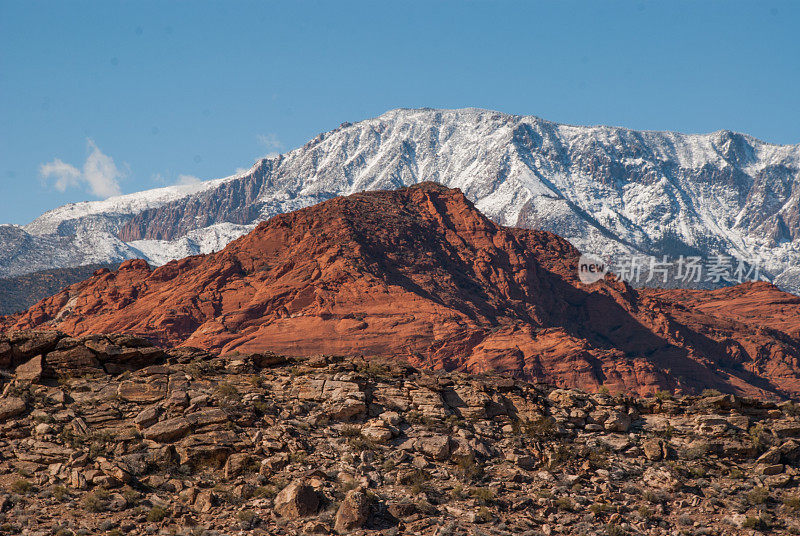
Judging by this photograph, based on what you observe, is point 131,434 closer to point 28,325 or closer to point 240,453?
point 240,453

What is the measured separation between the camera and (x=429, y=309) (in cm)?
10969

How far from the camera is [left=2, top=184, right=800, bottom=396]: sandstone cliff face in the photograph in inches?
4136

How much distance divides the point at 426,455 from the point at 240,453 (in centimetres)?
672

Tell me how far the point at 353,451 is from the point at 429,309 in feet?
268

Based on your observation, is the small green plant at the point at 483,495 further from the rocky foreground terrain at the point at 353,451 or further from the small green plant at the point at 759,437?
the small green plant at the point at 759,437

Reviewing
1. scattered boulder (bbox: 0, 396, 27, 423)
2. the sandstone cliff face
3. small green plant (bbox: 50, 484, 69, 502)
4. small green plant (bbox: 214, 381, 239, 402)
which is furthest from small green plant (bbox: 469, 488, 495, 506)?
the sandstone cliff face

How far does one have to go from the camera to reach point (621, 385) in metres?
107

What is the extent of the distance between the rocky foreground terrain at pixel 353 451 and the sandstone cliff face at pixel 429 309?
215ft

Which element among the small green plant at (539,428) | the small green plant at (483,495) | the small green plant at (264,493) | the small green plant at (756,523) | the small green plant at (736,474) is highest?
the small green plant at (539,428)

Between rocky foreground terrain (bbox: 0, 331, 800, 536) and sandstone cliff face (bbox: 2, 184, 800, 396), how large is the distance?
2581 inches

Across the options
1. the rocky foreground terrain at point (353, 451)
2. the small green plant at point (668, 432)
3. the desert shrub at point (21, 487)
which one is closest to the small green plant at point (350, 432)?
the rocky foreground terrain at point (353, 451)

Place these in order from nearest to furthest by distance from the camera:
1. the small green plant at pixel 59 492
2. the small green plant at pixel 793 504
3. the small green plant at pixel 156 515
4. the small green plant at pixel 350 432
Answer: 1. the small green plant at pixel 156 515
2. the small green plant at pixel 59 492
3. the small green plant at pixel 793 504
4. the small green plant at pixel 350 432

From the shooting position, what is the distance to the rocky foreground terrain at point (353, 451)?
80.6 feet

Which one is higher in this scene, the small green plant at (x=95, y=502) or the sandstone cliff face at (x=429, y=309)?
the sandstone cliff face at (x=429, y=309)
